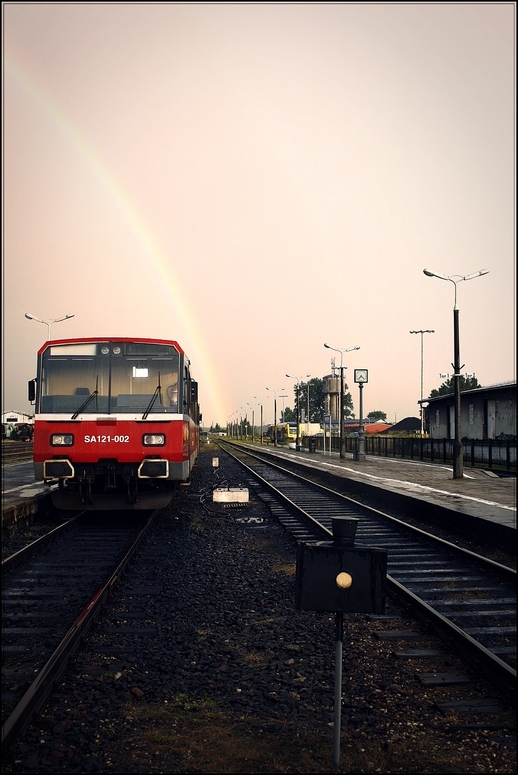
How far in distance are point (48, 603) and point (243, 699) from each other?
3.05 meters

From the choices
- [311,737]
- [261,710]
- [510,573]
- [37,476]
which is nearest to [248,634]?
[261,710]

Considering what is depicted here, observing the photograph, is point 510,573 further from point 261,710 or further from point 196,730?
point 196,730

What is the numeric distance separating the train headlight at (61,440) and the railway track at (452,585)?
4.05 m

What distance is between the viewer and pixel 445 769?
3.38m

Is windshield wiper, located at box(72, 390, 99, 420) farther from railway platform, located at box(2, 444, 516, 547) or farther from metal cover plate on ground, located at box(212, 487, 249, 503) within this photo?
metal cover plate on ground, located at box(212, 487, 249, 503)

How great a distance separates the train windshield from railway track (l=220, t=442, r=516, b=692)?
3.40 m

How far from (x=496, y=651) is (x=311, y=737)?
196cm

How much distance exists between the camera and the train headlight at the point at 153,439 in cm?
1066

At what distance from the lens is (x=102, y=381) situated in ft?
35.3

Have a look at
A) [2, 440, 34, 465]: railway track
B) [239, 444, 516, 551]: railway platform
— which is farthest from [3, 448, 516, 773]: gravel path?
[2, 440, 34, 465]: railway track

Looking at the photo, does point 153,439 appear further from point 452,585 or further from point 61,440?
point 452,585

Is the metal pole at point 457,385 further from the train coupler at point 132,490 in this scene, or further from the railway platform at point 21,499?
the railway platform at point 21,499

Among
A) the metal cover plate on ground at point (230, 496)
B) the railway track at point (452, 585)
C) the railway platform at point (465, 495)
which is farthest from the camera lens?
the metal cover plate on ground at point (230, 496)

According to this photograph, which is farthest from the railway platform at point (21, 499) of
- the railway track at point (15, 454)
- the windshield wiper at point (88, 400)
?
the railway track at point (15, 454)
